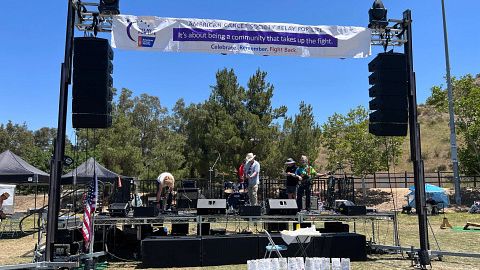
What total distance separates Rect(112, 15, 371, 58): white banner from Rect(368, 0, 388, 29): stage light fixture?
33 cm

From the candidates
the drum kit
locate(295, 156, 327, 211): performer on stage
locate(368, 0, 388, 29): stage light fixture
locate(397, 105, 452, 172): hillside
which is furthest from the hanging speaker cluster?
locate(397, 105, 452, 172): hillside

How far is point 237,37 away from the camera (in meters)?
9.60

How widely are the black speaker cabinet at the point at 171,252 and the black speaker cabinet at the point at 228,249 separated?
0.17 metres

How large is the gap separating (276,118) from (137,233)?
18.2m

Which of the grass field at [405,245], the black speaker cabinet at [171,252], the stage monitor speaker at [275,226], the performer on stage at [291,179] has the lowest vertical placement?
the grass field at [405,245]

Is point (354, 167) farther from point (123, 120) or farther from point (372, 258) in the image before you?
point (372, 258)

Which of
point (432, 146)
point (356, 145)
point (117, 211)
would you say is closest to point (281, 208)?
point (117, 211)

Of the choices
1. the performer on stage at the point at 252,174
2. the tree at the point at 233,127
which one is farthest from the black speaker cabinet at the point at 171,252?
the tree at the point at 233,127

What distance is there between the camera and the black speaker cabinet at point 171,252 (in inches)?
351

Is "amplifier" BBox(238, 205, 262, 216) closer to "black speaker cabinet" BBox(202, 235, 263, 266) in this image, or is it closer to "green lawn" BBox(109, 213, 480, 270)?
"black speaker cabinet" BBox(202, 235, 263, 266)

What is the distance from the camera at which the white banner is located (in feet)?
30.3

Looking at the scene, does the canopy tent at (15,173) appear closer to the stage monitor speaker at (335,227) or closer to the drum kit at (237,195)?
the drum kit at (237,195)

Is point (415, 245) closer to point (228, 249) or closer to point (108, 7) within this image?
point (228, 249)

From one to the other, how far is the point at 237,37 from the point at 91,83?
326 cm
